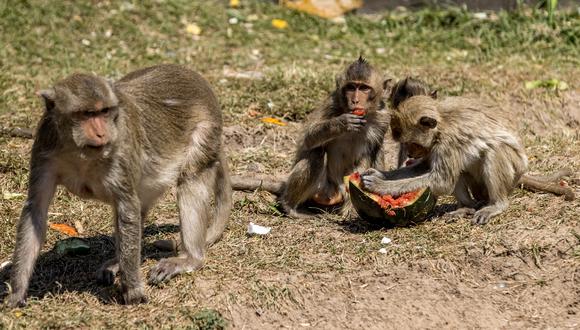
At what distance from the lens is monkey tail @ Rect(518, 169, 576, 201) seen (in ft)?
26.0

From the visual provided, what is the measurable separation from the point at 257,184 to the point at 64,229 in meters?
1.84

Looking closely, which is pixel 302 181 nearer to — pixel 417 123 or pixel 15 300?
pixel 417 123

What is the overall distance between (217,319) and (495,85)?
19.2ft

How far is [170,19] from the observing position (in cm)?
1308

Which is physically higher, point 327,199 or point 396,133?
point 396,133

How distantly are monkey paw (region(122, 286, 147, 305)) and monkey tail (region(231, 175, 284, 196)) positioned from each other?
2.42 metres

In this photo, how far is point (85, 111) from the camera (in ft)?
18.8

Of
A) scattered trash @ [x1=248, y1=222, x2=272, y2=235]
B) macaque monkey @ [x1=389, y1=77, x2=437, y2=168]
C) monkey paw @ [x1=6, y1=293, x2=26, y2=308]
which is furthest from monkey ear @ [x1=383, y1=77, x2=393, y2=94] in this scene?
monkey paw @ [x1=6, y1=293, x2=26, y2=308]

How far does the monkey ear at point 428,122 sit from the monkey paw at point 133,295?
2.64 m

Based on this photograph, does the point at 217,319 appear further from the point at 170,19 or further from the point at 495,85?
the point at 170,19

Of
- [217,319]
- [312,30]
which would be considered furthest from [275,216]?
[312,30]

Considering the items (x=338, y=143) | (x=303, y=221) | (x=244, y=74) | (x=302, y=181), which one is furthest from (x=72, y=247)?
(x=244, y=74)

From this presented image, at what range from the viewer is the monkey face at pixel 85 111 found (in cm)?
570

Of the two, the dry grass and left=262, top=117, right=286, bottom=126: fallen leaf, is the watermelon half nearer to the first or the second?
the dry grass
